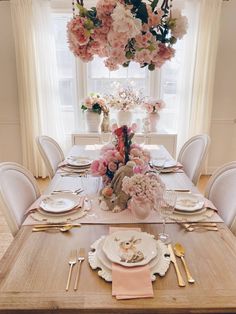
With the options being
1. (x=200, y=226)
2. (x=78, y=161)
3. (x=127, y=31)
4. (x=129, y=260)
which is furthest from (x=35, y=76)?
(x=129, y=260)

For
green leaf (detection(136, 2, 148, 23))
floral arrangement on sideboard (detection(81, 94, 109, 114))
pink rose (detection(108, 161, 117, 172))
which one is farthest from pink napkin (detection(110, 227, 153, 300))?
floral arrangement on sideboard (detection(81, 94, 109, 114))

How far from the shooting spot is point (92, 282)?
97 cm

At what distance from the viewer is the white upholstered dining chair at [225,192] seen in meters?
1.51

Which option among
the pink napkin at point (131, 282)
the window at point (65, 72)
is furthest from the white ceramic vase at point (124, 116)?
the pink napkin at point (131, 282)

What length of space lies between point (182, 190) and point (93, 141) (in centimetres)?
203

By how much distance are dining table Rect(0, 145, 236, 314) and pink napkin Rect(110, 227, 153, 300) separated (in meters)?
0.02

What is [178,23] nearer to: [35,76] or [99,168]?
[99,168]

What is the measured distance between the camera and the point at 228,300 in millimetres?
888

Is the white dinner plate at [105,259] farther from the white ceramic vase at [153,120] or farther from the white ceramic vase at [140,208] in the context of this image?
the white ceramic vase at [153,120]

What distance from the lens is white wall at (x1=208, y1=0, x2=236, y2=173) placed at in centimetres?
365

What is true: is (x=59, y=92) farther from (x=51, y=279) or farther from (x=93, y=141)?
(x=51, y=279)

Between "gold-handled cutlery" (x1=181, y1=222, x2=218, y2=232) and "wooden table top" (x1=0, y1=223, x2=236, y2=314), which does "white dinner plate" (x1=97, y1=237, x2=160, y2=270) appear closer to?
"wooden table top" (x1=0, y1=223, x2=236, y2=314)

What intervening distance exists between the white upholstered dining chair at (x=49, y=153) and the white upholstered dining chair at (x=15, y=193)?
21.8 inches

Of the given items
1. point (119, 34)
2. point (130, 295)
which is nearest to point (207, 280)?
point (130, 295)
